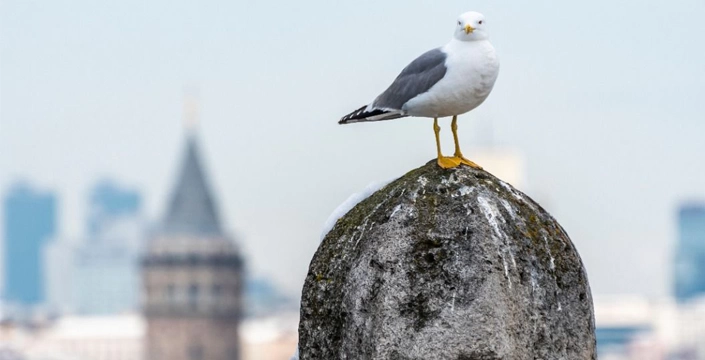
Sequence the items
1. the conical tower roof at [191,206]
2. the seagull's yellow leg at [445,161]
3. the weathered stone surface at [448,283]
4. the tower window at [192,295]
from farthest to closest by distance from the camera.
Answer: the conical tower roof at [191,206] → the tower window at [192,295] → the seagull's yellow leg at [445,161] → the weathered stone surface at [448,283]

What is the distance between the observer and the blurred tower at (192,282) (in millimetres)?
128625

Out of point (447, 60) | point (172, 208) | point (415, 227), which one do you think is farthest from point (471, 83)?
point (172, 208)

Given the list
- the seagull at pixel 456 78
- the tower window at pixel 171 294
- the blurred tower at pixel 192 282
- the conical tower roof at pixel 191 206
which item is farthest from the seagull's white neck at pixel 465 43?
the conical tower roof at pixel 191 206

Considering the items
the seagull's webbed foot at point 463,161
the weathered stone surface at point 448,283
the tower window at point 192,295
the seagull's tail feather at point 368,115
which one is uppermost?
the seagull's tail feather at point 368,115

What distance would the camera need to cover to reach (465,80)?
10164 mm

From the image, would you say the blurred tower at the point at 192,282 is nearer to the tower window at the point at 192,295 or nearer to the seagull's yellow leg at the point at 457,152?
the tower window at the point at 192,295

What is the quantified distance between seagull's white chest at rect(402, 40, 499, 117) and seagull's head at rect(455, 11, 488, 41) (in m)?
0.03

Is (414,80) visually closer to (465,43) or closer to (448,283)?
(465,43)

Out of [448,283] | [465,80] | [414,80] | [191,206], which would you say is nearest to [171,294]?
[191,206]

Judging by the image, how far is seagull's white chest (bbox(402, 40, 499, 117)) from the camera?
10164 mm

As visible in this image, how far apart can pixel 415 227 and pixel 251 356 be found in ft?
530

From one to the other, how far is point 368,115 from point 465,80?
53 cm

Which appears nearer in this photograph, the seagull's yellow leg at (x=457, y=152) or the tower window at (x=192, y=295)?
the seagull's yellow leg at (x=457, y=152)

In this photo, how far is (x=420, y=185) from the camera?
9.85 metres
